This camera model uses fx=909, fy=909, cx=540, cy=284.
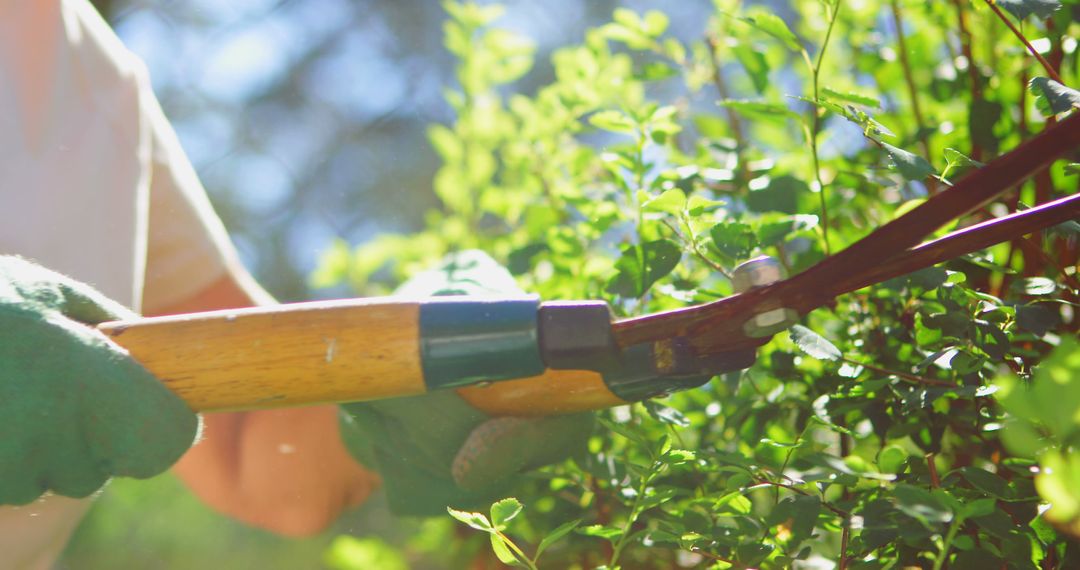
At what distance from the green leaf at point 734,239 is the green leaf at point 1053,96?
0.12 m

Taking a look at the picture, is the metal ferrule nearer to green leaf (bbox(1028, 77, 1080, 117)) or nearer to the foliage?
the foliage

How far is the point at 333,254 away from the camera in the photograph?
2.57 ft

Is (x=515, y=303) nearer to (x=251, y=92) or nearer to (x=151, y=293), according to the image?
(x=151, y=293)

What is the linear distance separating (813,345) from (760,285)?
29 millimetres

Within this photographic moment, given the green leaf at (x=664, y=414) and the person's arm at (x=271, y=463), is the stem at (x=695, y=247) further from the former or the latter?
the person's arm at (x=271, y=463)

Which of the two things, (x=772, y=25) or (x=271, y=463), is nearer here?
(x=772, y=25)

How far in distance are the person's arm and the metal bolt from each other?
45 cm

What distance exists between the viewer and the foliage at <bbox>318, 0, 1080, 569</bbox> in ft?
1.05

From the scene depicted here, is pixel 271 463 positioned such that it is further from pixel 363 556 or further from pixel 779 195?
pixel 779 195

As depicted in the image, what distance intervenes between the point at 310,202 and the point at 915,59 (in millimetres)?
1828

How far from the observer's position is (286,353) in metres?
0.35

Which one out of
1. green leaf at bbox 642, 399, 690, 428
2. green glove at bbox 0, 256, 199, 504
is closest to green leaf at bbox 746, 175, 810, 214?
green leaf at bbox 642, 399, 690, 428

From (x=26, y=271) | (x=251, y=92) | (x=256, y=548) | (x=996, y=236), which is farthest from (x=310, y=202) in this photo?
(x=996, y=236)

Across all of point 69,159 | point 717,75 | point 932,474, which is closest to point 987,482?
point 932,474
